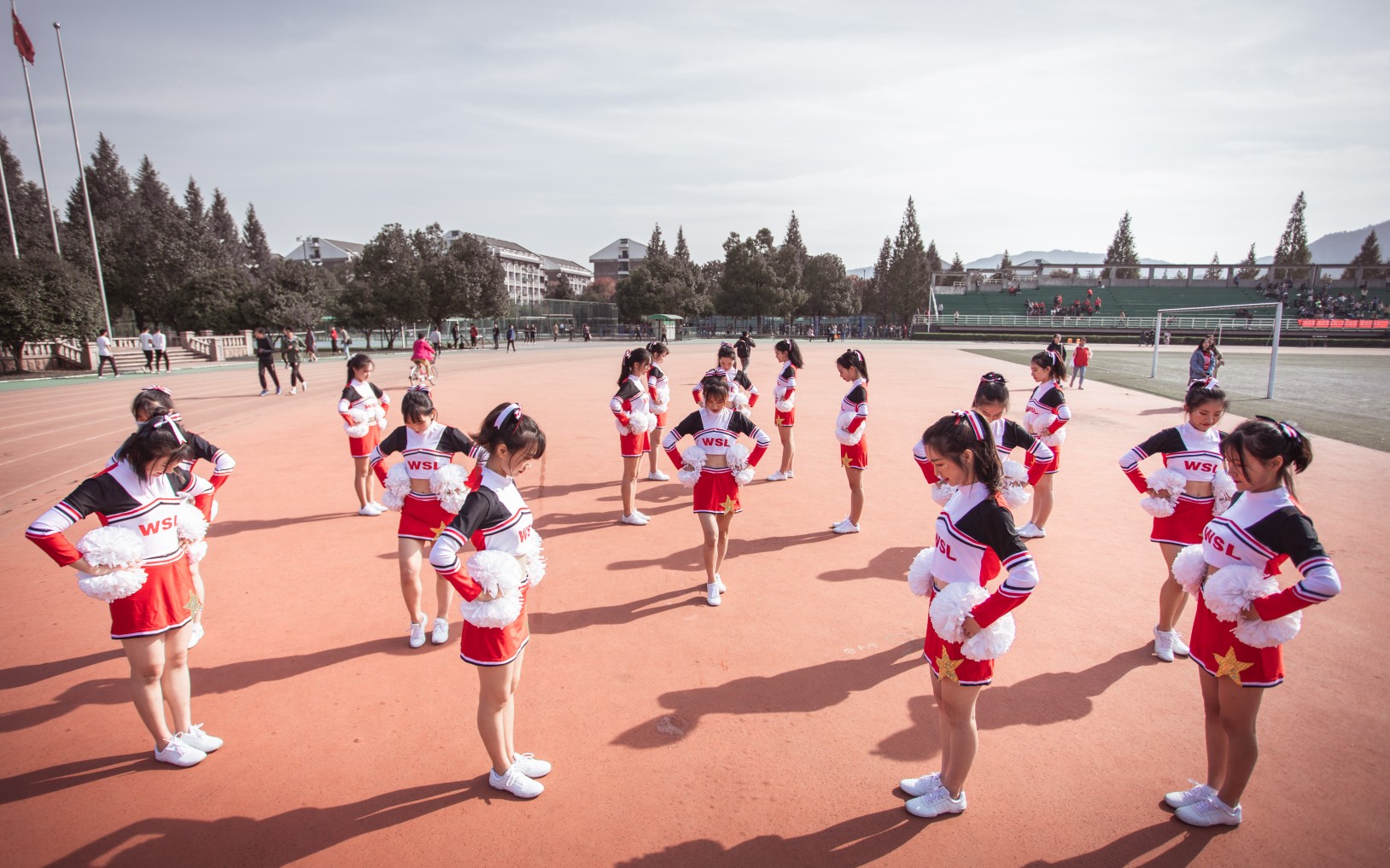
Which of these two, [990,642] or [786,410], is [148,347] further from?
[990,642]

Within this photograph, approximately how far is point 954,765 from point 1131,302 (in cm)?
8084

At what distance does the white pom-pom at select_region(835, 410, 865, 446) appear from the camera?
737cm

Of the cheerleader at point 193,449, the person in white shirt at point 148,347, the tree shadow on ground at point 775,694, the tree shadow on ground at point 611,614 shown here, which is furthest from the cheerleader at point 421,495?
the person in white shirt at point 148,347

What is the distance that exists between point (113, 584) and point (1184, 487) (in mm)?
7192

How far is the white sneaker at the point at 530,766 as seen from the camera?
3.71 metres

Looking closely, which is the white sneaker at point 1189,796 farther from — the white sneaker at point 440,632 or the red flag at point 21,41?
the red flag at point 21,41

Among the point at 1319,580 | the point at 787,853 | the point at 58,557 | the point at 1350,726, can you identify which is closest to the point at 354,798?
the point at 58,557

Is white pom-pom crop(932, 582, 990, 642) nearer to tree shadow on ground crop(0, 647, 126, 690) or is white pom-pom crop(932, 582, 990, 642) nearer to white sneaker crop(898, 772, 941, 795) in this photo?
white sneaker crop(898, 772, 941, 795)

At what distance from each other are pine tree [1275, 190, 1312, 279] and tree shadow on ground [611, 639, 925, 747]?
405ft

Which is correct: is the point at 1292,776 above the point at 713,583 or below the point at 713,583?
below

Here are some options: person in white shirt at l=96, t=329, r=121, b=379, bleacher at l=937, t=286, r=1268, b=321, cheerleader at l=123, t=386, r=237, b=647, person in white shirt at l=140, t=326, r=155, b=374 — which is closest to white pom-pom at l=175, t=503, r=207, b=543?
cheerleader at l=123, t=386, r=237, b=647

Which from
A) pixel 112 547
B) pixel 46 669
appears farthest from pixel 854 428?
pixel 46 669

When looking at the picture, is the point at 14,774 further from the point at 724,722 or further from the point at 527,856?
the point at 724,722

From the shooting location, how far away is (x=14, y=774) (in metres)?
3.79
